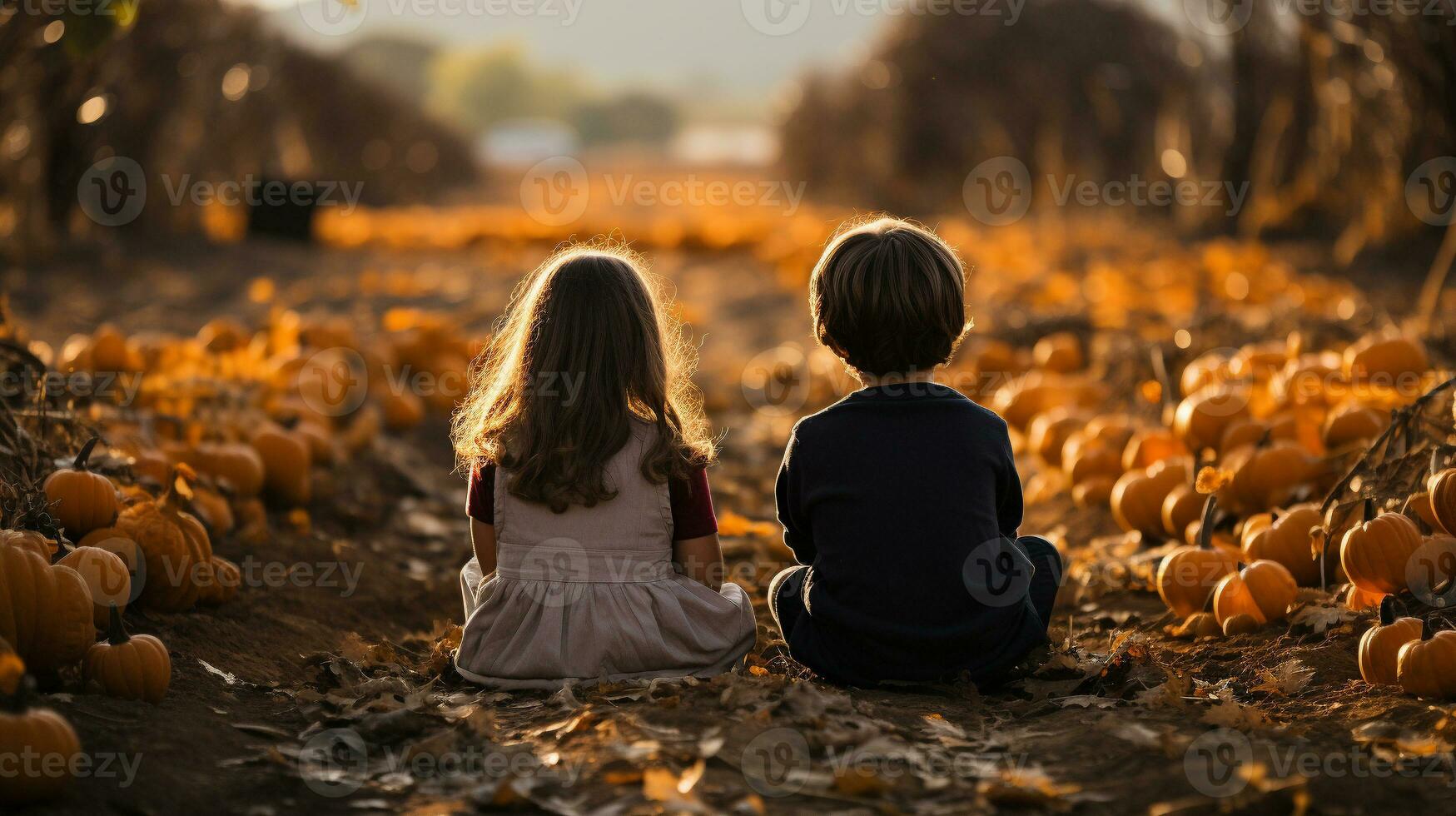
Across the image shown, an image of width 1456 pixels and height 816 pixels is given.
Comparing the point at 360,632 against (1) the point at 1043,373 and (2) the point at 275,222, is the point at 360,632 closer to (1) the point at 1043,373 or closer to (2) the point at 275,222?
(1) the point at 1043,373

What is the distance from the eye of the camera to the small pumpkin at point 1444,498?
9.45ft

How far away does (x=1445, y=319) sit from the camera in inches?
216

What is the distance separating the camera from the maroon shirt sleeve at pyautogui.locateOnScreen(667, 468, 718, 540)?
283 cm

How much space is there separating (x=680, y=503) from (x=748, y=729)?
25.7 inches

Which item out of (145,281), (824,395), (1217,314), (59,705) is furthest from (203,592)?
(145,281)

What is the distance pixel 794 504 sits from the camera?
111 inches

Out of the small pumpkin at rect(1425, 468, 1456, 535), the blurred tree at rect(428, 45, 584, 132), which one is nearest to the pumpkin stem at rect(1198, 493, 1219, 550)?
the small pumpkin at rect(1425, 468, 1456, 535)

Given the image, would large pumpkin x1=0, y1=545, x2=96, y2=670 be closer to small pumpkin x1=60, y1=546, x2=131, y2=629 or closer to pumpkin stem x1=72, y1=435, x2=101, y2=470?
small pumpkin x1=60, y1=546, x2=131, y2=629

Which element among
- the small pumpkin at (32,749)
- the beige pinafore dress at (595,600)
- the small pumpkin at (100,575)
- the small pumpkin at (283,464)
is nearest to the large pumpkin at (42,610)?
the small pumpkin at (100,575)

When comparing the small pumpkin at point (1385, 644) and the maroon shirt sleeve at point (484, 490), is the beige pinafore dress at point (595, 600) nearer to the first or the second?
the maroon shirt sleeve at point (484, 490)

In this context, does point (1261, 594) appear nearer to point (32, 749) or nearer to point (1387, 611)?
point (1387, 611)

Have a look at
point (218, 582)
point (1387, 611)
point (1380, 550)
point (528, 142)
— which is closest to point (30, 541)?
point (218, 582)

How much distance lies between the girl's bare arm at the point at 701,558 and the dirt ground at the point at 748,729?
0.26 m

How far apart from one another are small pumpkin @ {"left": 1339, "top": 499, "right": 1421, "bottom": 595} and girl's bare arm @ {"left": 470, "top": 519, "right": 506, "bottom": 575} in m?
1.98
